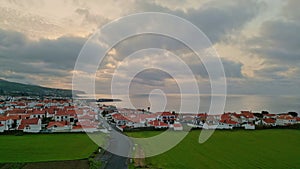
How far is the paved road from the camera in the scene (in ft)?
49.1

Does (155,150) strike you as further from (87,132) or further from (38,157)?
(87,132)

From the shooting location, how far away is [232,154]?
19.0 meters

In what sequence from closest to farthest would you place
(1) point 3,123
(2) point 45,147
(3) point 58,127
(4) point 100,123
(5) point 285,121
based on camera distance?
1. (2) point 45,147
2. (3) point 58,127
3. (1) point 3,123
4. (4) point 100,123
5. (5) point 285,121

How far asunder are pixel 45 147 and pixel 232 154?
552 inches

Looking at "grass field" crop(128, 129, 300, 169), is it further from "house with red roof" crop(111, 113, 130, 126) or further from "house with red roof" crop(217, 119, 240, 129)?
"house with red roof" crop(111, 113, 130, 126)

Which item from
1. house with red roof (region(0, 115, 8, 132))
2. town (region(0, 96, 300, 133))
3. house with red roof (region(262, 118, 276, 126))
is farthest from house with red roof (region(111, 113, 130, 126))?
house with red roof (region(262, 118, 276, 126))

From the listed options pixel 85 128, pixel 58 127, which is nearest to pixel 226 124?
pixel 85 128

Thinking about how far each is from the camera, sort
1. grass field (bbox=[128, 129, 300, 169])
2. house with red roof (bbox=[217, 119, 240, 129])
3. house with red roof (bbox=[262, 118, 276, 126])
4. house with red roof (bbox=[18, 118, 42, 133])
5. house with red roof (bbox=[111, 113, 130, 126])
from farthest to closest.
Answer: house with red roof (bbox=[262, 118, 276, 126]) → house with red roof (bbox=[111, 113, 130, 126]) → house with red roof (bbox=[217, 119, 240, 129]) → house with red roof (bbox=[18, 118, 42, 133]) → grass field (bbox=[128, 129, 300, 169])

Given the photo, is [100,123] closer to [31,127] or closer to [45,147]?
[31,127]

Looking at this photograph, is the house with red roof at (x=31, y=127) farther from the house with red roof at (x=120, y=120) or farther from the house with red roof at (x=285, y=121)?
the house with red roof at (x=285, y=121)

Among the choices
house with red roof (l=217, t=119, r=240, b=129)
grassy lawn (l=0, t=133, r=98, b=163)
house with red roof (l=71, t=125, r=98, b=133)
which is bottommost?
grassy lawn (l=0, t=133, r=98, b=163)

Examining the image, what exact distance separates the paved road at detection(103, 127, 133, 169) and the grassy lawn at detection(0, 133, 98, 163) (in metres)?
1.50

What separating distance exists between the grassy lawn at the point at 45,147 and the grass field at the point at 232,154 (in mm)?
5753

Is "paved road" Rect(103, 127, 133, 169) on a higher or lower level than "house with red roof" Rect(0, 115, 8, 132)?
lower
